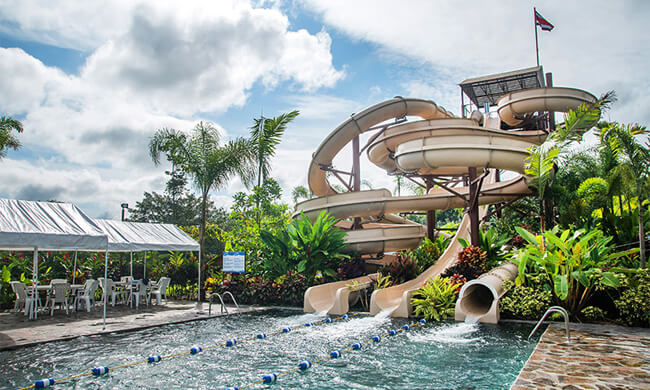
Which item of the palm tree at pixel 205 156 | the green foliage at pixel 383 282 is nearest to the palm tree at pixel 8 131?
the palm tree at pixel 205 156

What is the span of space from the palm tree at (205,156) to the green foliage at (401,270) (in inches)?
245

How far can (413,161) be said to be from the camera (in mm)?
15391

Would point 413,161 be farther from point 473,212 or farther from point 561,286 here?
point 561,286

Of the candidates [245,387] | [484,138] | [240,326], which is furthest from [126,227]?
[484,138]

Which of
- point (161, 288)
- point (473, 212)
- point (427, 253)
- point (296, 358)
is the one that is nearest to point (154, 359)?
point (296, 358)

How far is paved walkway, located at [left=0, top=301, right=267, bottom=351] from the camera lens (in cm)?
962

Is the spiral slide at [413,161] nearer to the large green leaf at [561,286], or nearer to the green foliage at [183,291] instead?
the large green leaf at [561,286]

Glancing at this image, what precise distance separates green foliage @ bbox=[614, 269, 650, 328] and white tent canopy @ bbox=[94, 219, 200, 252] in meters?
12.0

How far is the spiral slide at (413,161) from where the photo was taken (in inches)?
577

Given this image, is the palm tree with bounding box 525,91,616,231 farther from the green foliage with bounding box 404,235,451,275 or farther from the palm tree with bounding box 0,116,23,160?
the palm tree with bounding box 0,116,23,160

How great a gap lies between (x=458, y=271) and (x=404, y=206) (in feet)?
15.1

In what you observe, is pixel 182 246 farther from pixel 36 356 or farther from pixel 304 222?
pixel 36 356

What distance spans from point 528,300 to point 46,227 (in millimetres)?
11343

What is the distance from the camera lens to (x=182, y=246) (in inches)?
574
